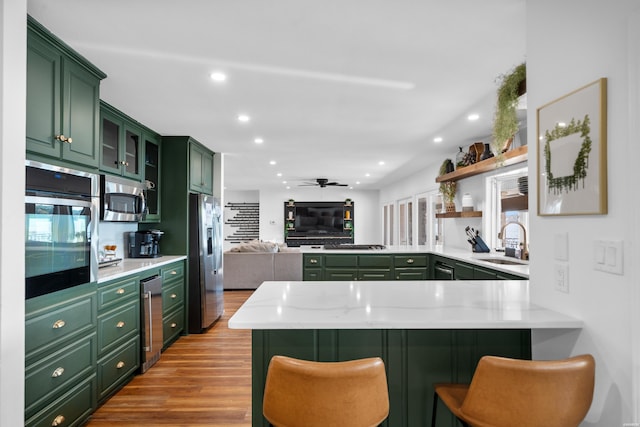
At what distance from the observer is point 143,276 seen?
9.77ft

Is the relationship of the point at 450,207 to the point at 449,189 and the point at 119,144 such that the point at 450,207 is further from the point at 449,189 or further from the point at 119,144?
the point at 119,144

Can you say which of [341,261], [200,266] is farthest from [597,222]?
[200,266]

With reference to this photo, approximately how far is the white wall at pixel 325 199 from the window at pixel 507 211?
6.60 m

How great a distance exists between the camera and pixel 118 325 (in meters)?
2.57

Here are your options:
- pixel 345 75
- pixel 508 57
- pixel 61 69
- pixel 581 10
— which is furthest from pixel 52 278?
pixel 508 57

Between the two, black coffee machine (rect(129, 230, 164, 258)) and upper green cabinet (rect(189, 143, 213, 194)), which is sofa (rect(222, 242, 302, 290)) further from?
black coffee machine (rect(129, 230, 164, 258))

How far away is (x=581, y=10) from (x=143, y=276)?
3318 mm

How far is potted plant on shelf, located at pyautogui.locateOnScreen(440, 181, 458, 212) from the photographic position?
199 inches

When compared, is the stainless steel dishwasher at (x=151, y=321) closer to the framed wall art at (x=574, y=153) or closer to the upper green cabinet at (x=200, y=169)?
the upper green cabinet at (x=200, y=169)

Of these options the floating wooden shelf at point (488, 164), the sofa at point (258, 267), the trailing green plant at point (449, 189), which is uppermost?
the floating wooden shelf at point (488, 164)

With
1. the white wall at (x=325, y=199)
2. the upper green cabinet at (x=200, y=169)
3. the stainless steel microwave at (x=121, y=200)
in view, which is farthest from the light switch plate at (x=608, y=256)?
the white wall at (x=325, y=199)

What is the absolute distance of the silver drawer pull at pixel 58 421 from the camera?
6.10ft

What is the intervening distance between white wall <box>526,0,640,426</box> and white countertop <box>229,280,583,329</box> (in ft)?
0.37

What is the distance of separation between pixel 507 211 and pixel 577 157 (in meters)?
2.31
